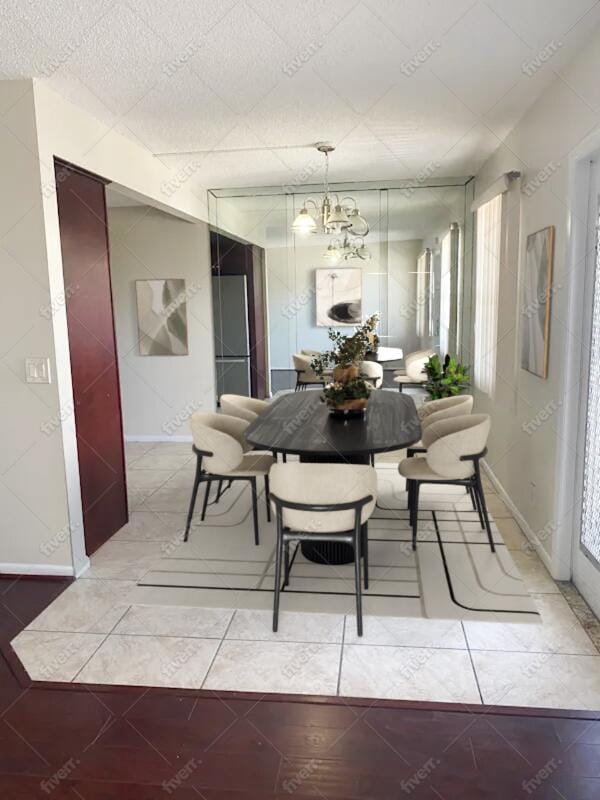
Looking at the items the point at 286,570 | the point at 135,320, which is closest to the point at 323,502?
the point at 286,570

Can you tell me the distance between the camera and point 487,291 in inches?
203

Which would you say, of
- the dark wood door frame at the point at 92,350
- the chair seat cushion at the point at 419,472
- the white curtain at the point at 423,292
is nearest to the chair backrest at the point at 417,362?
the white curtain at the point at 423,292

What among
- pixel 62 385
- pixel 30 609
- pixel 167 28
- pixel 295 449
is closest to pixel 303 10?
pixel 167 28

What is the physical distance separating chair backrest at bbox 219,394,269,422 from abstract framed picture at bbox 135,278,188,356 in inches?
84.2

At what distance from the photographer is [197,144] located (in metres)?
4.35

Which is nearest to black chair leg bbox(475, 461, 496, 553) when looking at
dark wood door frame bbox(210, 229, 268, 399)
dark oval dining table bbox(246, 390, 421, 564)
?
dark oval dining table bbox(246, 390, 421, 564)

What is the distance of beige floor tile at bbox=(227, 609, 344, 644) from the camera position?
107 inches

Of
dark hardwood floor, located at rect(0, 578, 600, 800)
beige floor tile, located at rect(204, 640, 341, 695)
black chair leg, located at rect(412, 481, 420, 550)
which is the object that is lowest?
dark hardwood floor, located at rect(0, 578, 600, 800)

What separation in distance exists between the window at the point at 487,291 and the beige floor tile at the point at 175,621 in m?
3.12

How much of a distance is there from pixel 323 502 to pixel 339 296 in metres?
3.82

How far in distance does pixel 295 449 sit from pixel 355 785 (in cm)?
149

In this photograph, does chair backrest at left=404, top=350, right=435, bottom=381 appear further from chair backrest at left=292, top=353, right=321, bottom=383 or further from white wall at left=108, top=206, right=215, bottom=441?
white wall at left=108, top=206, right=215, bottom=441

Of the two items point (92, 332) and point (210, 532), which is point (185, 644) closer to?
point (210, 532)

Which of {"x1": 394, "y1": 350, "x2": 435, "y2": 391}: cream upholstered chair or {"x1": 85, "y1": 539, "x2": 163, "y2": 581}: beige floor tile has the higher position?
{"x1": 394, "y1": 350, "x2": 435, "y2": 391}: cream upholstered chair
